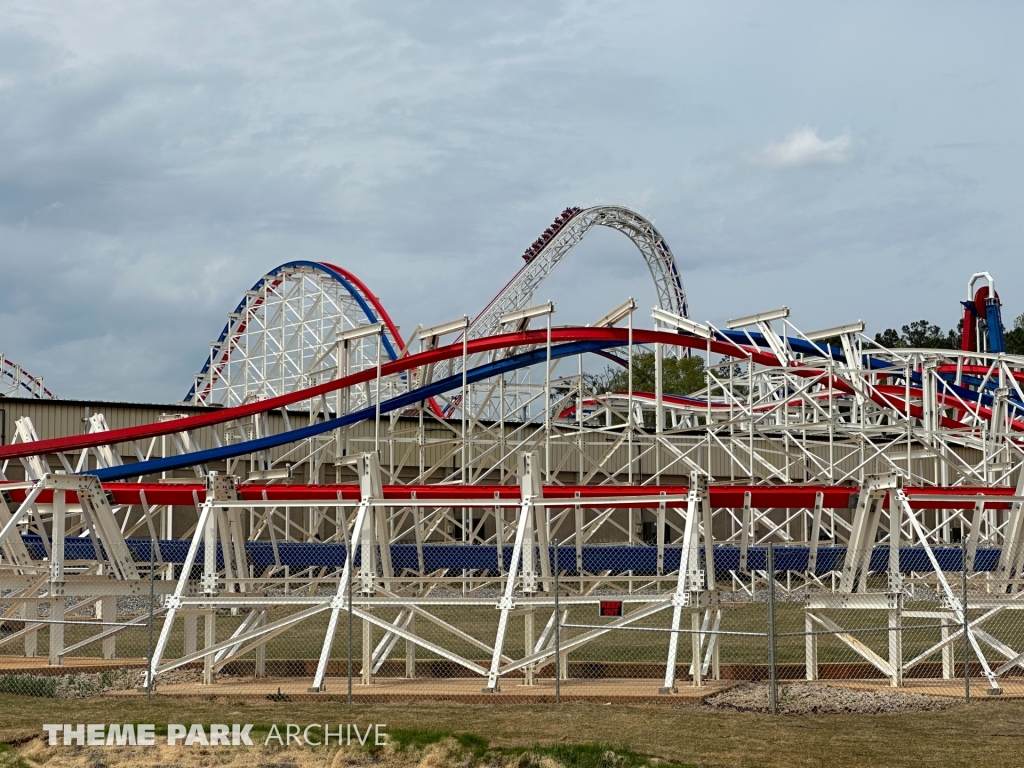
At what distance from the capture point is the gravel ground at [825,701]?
11.2 m

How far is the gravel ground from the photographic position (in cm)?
1121

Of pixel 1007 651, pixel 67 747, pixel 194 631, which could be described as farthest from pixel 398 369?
pixel 67 747

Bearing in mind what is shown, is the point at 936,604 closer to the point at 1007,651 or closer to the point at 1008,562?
the point at 1008,562

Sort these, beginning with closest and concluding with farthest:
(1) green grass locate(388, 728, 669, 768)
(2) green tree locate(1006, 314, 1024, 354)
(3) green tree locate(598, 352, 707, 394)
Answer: (1) green grass locate(388, 728, 669, 768) < (3) green tree locate(598, 352, 707, 394) < (2) green tree locate(1006, 314, 1024, 354)

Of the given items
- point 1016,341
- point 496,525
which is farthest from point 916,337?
point 496,525

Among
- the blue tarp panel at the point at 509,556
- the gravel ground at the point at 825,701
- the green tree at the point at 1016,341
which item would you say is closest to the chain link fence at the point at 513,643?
the blue tarp panel at the point at 509,556

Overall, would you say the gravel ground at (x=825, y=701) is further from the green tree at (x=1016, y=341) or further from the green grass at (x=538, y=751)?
the green tree at (x=1016, y=341)

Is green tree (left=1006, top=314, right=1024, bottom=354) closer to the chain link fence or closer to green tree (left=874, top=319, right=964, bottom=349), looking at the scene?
green tree (left=874, top=319, right=964, bottom=349)

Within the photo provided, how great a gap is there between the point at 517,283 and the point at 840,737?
110 ft

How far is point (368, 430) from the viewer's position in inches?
1198

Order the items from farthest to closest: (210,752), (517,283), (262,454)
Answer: (517,283) → (262,454) → (210,752)

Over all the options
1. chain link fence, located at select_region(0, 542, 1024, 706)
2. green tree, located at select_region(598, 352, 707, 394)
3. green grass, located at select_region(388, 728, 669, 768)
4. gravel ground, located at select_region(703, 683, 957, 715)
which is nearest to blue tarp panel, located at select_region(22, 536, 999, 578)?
chain link fence, located at select_region(0, 542, 1024, 706)

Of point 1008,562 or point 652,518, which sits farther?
point 652,518

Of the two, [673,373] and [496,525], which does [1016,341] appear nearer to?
[673,373]
